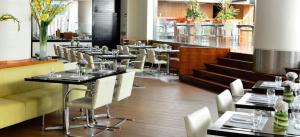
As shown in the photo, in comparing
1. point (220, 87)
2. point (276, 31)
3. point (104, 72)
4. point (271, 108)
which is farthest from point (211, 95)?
point (271, 108)

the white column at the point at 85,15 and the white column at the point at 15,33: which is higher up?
the white column at the point at 85,15

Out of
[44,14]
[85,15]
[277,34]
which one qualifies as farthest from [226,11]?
[44,14]

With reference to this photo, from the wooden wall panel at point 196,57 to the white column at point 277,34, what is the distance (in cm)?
305

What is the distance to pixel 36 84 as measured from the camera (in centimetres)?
698

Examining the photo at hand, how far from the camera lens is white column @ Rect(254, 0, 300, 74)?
Result: 8.47m

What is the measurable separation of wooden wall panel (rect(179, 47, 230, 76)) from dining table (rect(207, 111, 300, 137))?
8.49 meters

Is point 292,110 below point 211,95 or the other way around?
the other way around

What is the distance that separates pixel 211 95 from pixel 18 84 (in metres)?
Result: 4.68

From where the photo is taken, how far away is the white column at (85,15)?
752 inches

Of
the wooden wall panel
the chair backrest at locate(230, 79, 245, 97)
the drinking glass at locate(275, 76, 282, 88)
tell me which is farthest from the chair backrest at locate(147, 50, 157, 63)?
the chair backrest at locate(230, 79, 245, 97)

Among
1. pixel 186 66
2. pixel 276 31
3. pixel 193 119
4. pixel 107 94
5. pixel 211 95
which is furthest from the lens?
pixel 186 66

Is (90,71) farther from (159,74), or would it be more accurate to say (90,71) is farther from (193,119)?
(159,74)

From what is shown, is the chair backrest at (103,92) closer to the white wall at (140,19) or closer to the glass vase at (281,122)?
the glass vase at (281,122)

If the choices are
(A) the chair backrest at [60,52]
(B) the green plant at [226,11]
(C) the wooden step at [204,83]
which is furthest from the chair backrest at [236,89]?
(B) the green plant at [226,11]
